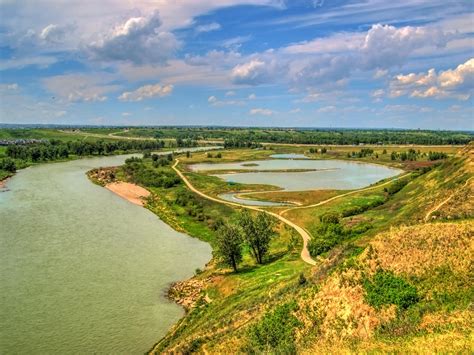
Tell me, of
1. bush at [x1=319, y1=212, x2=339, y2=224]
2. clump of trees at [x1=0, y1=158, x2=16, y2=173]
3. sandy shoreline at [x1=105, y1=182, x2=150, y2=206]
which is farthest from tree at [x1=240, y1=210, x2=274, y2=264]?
clump of trees at [x1=0, y1=158, x2=16, y2=173]

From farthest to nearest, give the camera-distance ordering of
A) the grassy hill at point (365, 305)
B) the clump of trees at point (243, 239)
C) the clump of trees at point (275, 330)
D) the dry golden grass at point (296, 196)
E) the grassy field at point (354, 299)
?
the dry golden grass at point (296, 196), the clump of trees at point (243, 239), the clump of trees at point (275, 330), the grassy field at point (354, 299), the grassy hill at point (365, 305)

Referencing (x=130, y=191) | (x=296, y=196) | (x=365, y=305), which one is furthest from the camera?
(x=130, y=191)

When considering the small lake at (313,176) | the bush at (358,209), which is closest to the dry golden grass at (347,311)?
the bush at (358,209)

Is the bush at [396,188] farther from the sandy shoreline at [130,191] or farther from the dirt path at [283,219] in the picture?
the sandy shoreline at [130,191]

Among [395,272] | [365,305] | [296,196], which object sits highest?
[395,272]

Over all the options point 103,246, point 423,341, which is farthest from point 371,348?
point 103,246

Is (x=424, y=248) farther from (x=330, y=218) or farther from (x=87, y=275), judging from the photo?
(x=330, y=218)

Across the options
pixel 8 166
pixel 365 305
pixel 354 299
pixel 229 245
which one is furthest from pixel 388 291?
pixel 8 166
